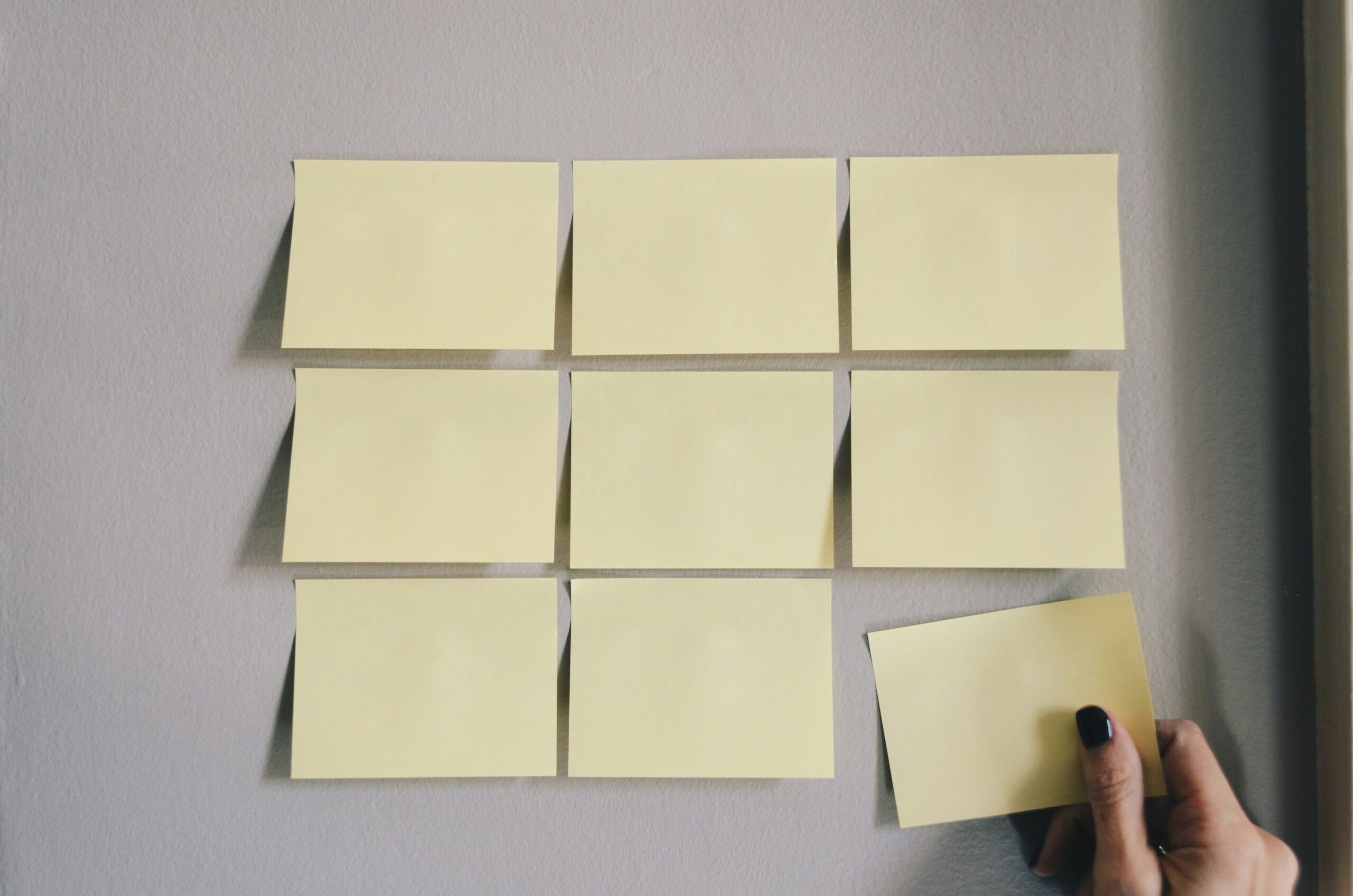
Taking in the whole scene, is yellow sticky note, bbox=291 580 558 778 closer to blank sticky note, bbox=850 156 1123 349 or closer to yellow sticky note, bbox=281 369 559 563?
yellow sticky note, bbox=281 369 559 563

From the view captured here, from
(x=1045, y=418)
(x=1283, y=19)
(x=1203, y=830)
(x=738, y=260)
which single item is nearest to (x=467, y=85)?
(x=738, y=260)

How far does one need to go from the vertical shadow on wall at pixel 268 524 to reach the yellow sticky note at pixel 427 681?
5 centimetres

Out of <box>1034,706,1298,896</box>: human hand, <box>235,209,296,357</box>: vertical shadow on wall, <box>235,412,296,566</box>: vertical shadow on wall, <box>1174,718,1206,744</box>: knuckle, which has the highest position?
<box>235,209,296,357</box>: vertical shadow on wall

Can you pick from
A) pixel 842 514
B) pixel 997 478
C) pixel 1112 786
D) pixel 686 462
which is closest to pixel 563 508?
pixel 686 462

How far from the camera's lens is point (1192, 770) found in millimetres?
546

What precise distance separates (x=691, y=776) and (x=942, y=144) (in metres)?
0.48

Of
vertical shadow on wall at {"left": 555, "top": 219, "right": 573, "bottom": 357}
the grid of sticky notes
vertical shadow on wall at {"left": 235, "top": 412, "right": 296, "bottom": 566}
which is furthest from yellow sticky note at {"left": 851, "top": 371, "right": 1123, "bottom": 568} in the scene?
vertical shadow on wall at {"left": 235, "top": 412, "right": 296, "bottom": 566}

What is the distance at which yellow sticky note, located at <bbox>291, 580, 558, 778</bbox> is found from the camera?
57cm

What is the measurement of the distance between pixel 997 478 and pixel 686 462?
8.4 inches

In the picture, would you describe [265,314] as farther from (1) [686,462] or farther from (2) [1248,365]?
(2) [1248,365]

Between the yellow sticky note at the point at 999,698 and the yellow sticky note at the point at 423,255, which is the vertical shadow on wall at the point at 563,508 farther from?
the yellow sticky note at the point at 999,698

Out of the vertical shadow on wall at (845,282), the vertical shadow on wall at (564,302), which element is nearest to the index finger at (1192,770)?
the vertical shadow on wall at (845,282)

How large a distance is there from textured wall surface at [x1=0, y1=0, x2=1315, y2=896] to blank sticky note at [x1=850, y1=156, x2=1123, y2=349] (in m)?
0.02

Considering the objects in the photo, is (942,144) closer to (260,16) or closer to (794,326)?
(794,326)
